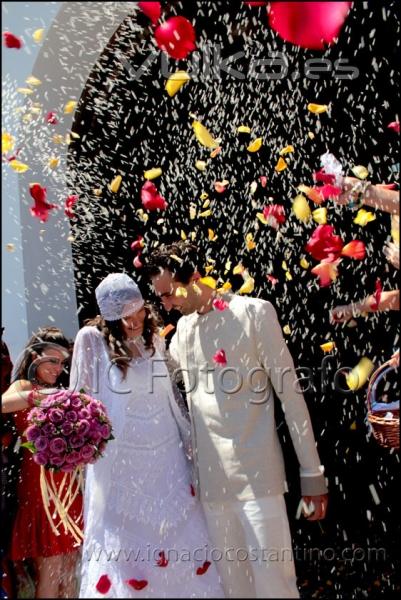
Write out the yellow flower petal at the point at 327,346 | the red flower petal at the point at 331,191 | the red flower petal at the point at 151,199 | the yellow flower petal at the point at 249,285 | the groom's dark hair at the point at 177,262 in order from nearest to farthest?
the red flower petal at the point at 331,191 < the groom's dark hair at the point at 177,262 < the red flower petal at the point at 151,199 < the yellow flower petal at the point at 327,346 < the yellow flower petal at the point at 249,285

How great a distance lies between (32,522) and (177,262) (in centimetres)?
171

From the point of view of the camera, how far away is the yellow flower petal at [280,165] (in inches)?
207

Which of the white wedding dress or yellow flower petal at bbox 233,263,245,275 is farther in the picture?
yellow flower petal at bbox 233,263,245,275

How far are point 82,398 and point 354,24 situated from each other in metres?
2.87

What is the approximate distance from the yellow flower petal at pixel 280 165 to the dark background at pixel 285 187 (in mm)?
54

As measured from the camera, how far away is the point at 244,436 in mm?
3424

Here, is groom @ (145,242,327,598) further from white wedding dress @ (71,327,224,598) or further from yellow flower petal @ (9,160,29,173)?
yellow flower petal @ (9,160,29,173)

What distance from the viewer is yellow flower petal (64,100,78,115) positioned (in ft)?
17.4

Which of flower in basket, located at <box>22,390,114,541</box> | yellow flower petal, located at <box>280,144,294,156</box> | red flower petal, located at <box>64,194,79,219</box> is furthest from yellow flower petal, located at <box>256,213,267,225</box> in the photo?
flower in basket, located at <box>22,390,114,541</box>

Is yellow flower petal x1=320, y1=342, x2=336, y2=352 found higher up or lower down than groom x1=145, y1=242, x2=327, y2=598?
higher up

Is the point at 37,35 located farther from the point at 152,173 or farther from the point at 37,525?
the point at 37,525

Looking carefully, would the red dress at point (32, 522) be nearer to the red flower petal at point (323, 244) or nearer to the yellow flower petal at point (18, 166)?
the yellow flower petal at point (18, 166)

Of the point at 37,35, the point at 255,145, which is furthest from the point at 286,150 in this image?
the point at 37,35

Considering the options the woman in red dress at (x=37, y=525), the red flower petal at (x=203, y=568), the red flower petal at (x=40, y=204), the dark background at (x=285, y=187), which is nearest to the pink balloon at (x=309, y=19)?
the red flower petal at (x=203, y=568)
